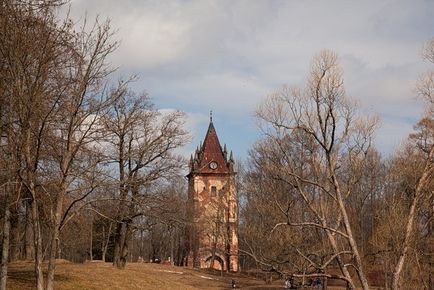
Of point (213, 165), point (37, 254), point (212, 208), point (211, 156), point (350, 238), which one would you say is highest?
point (211, 156)

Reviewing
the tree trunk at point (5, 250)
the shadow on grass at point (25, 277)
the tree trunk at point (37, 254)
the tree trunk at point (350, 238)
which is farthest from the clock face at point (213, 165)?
the tree trunk at point (37, 254)

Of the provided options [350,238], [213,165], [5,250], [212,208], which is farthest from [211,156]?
[350,238]

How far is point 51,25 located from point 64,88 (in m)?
1.54

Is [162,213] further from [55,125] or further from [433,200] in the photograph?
[433,200]

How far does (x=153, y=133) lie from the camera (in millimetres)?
30094

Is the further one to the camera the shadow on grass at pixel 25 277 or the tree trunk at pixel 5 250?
the shadow on grass at pixel 25 277

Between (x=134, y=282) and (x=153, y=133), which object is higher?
(x=153, y=133)

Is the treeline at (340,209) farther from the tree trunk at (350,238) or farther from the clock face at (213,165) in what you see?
the clock face at (213,165)

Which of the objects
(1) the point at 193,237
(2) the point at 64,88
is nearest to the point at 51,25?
(2) the point at 64,88

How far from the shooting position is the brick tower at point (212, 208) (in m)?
55.8

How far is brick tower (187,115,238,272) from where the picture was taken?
5575 centimetres

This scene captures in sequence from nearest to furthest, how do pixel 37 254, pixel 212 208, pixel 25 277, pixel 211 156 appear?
pixel 37 254 < pixel 25 277 < pixel 212 208 < pixel 211 156

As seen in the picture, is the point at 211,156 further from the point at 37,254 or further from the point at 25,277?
the point at 37,254

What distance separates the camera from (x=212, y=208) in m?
60.1
